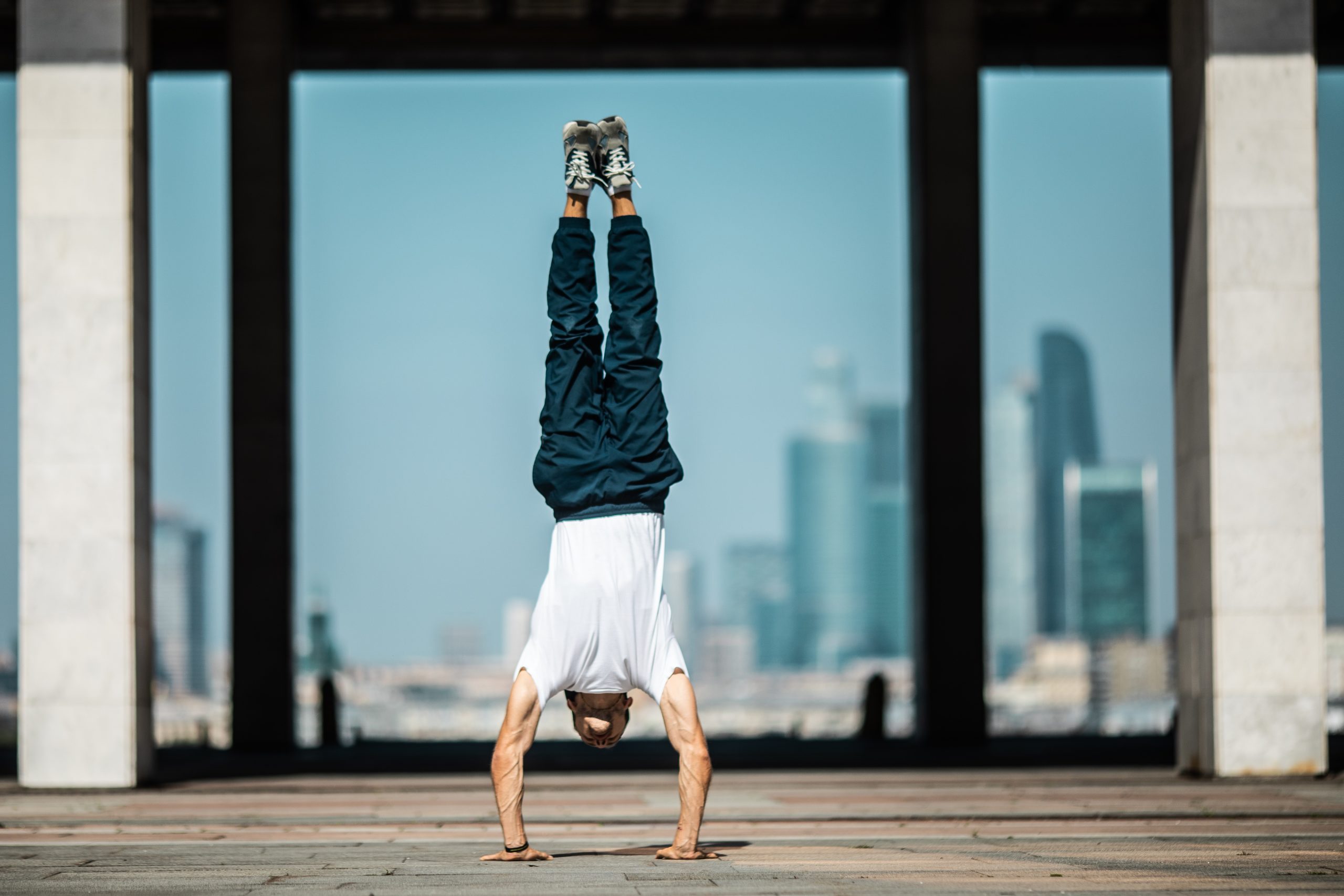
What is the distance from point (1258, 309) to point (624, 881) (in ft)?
30.8

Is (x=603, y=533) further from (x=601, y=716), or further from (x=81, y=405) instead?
(x=81, y=405)

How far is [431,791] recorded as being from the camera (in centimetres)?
1389

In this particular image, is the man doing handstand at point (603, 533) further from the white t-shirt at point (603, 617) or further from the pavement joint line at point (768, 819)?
the pavement joint line at point (768, 819)

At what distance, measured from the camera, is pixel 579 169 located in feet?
27.2

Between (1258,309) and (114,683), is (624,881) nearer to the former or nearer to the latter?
(114,683)

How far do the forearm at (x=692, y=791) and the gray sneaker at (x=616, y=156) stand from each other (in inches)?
101

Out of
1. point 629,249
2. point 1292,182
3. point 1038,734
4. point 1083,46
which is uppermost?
point 1083,46

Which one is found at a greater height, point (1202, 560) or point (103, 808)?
point (1202, 560)

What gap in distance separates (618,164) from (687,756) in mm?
2701

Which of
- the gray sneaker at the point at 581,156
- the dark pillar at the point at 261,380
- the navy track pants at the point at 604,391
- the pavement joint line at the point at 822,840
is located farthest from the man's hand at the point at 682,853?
the dark pillar at the point at 261,380

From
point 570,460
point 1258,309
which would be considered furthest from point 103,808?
point 1258,309

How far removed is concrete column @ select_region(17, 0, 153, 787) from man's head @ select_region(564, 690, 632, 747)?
725 cm

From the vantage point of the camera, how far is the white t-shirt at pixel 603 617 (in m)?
7.79

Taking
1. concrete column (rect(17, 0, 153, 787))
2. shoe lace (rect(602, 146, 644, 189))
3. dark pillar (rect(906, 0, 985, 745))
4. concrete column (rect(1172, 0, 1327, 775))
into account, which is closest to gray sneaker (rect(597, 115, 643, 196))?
shoe lace (rect(602, 146, 644, 189))
